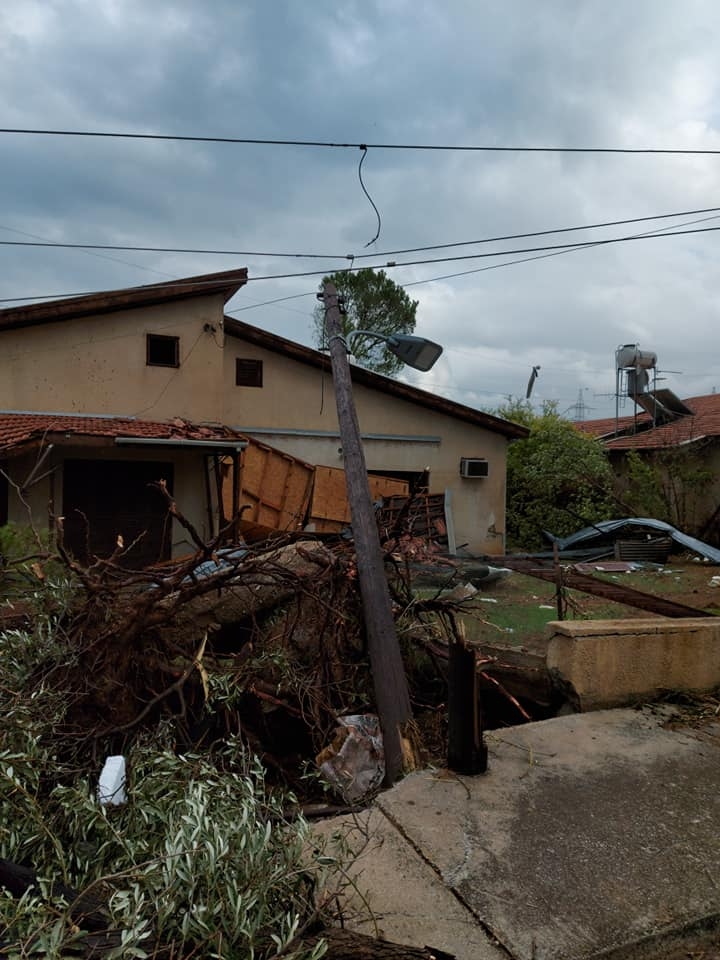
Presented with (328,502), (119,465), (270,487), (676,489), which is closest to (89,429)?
(119,465)

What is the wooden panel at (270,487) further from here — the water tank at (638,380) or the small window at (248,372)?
the water tank at (638,380)

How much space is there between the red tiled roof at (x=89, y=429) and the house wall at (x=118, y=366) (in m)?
0.30

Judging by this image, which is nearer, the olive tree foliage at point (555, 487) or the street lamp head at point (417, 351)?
the street lamp head at point (417, 351)

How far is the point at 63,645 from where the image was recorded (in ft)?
13.3

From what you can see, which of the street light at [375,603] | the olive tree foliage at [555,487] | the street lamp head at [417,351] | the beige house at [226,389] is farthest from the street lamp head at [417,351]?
the olive tree foliage at [555,487]

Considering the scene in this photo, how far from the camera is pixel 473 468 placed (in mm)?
15141

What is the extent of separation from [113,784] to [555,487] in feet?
49.1

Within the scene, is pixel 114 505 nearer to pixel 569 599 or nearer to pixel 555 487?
pixel 569 599

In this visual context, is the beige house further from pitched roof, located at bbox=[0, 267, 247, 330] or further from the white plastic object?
the white plastic object

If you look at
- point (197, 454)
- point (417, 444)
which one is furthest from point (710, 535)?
point (197, 454)

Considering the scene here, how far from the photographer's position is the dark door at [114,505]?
437 inches

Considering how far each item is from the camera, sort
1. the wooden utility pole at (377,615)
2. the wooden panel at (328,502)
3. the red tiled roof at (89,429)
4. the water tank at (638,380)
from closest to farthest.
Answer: the wooden utility pole at (377,615) → the red tiled roof at (89,429) → the wooden panel at (328,502) → the water tank at (638,380)

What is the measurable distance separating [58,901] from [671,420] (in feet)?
69.6

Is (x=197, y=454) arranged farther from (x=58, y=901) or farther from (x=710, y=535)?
(x=710, y=535)
